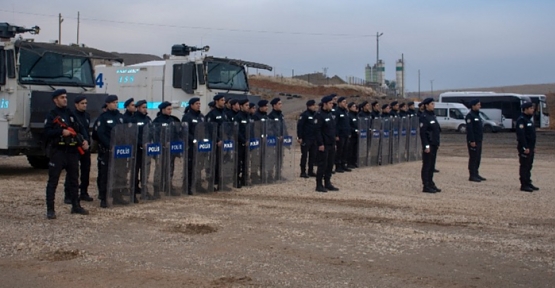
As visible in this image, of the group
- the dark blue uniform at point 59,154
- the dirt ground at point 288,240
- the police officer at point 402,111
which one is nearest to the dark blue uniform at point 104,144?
the dirt ground at point 288,240

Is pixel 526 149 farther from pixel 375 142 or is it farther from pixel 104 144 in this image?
pixel 104 144

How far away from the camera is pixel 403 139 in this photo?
2022cm

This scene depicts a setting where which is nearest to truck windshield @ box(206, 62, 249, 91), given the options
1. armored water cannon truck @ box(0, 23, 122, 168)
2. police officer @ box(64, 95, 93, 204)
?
armored water cannon truck @ box(0, 23, 122, 168)

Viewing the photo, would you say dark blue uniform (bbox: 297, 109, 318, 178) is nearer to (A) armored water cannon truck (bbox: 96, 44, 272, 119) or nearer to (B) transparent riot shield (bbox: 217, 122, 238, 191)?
(B) transparent riot shield (bbox: 217, 122, 238, 191)

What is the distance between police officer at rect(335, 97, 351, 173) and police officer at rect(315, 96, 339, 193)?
346 cm

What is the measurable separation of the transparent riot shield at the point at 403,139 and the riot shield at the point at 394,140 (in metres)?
0.18

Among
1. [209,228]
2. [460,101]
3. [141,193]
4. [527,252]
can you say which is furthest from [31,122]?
[460,101]

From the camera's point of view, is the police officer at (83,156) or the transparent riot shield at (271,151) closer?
the police officer at (83,156)

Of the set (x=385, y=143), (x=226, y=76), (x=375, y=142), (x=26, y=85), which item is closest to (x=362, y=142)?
(x=375, y=142)

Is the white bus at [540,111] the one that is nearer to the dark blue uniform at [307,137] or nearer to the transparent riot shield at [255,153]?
the dark blue uniform at [307,137]

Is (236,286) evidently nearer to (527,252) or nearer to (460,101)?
(527,252)

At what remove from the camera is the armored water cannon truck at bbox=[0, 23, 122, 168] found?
47.3ft

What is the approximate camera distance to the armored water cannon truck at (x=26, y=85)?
1441 cm

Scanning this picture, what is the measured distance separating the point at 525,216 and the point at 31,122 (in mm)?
10351
